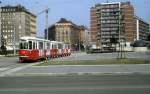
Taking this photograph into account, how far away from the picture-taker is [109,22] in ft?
536

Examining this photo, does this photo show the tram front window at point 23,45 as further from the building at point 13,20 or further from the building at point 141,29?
the building at point 141,29

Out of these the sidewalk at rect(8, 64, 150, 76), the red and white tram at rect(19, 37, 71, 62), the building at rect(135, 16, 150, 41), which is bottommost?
the sidewalk at rect(8, 64, 150, 76)

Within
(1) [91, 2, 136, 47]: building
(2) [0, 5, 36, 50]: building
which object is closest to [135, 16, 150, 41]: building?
(1) [91, 2, 136, 47]: building

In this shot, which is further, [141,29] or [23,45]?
[141,29]

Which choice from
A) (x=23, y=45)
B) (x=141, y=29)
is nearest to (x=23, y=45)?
(x=23, y=45)

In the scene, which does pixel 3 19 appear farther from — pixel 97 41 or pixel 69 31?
pixel 97 41

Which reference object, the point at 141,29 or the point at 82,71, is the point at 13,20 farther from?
the point at 82,71

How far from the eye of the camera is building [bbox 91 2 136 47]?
15088 centimetres

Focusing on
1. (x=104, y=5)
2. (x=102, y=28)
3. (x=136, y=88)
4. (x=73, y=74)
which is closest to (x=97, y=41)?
(x=102, y=28)

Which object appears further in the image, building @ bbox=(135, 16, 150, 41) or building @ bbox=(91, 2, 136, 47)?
building @ bbox=(135, 16, 150, 41)

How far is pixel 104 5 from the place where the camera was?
6393 inches

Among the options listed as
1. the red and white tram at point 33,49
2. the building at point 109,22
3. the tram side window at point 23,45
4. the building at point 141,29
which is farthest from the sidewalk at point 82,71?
the building at point 141,29

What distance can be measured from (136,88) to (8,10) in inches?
6963

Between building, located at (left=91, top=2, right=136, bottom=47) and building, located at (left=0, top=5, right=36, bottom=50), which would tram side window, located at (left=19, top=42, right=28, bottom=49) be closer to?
building, located at (left=91, top=2, right=136, bottom=47)
